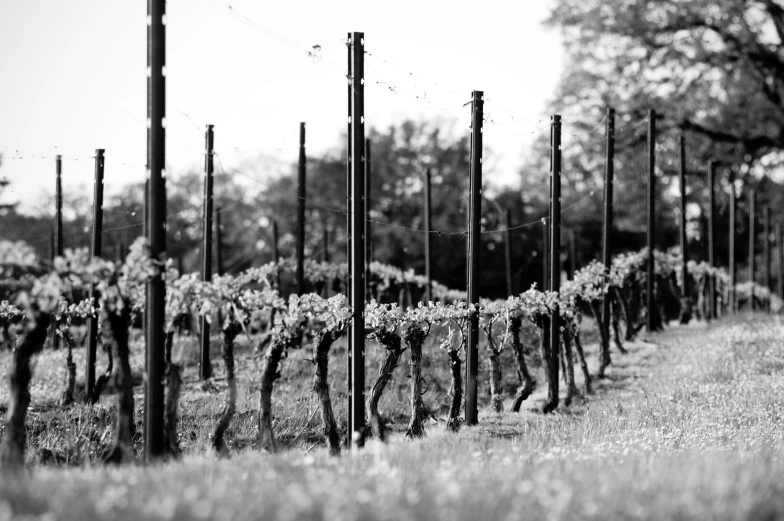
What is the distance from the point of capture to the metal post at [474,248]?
14.2 metres

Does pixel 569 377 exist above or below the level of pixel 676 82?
below

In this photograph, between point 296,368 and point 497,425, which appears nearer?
point 497,425

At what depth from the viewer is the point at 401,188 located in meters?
52.0

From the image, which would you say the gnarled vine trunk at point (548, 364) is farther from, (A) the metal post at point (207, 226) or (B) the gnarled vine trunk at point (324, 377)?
(A) the metal post at point (207, 226)

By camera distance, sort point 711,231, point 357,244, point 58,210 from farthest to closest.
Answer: point 711,231, point 58,210, point 357,244

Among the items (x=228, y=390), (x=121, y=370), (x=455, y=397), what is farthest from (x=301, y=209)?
(x=121, y=370)

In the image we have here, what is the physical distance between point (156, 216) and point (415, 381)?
5899mm

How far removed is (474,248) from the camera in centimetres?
1435

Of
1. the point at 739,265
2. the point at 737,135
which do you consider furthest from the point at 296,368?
the point at 739,265

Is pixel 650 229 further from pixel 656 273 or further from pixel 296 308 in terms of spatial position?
pixel 296 308

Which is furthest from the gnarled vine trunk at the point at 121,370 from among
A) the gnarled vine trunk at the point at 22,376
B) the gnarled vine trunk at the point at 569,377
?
the gnarled vine trunk at the point at 569,377

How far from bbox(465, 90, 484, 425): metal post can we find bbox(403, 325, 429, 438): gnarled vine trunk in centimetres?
104

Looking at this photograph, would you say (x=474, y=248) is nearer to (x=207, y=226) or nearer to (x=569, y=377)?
(x=569, y=377)

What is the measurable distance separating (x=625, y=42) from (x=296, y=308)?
31087 millimetres
